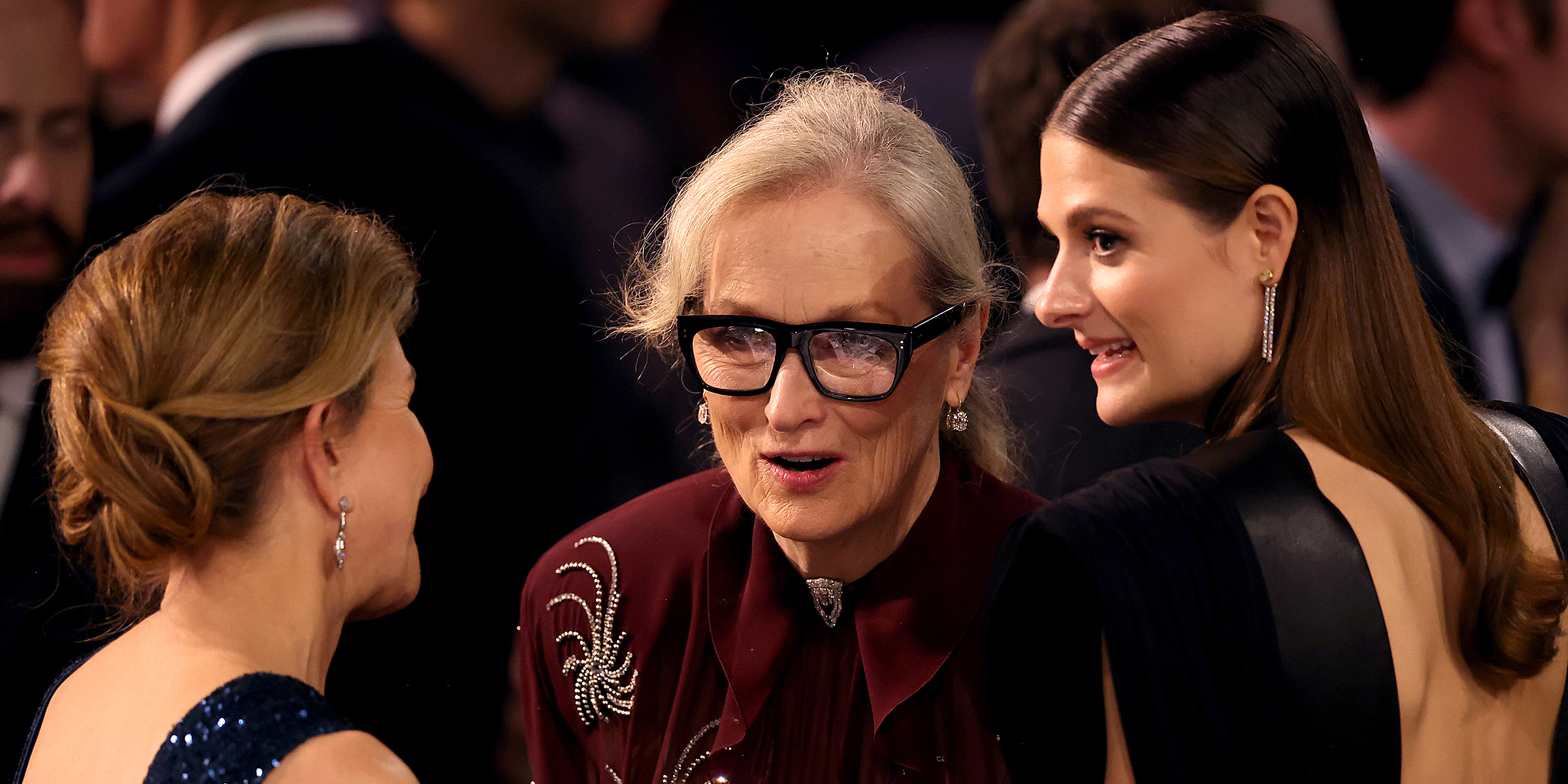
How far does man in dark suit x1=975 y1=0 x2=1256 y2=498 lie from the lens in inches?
100

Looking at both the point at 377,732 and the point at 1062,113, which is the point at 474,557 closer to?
the point at 377,732

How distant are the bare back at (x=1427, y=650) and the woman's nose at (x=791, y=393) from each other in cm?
62

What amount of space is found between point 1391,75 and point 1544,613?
→ 6.82ft

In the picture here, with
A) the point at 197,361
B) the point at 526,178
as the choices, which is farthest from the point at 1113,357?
the point at 526,178

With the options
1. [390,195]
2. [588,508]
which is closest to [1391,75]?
[588,508]

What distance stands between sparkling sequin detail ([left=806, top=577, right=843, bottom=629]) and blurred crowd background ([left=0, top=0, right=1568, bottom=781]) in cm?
88

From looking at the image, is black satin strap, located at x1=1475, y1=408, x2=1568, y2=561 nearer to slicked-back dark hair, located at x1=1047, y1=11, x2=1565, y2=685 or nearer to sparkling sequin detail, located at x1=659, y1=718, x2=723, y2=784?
slicked-back dark hair, located at x1=1047, y1=11, x2=1565, y2=685

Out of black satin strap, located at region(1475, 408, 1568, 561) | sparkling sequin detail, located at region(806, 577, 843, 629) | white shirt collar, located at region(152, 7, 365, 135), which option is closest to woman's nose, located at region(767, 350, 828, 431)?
sparkling sequin detail, located at region(806, 577, 843, 629)

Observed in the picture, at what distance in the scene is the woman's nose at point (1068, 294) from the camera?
63.1 inches

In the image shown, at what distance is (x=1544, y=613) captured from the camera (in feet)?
4.58

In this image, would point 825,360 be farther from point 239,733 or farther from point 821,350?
point 239,733

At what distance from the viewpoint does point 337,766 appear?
125 centimetres

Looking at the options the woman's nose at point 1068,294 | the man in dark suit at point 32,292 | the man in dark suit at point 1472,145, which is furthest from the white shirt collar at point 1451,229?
the man in dark suit at point 32,292

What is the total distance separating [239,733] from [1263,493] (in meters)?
1.06
